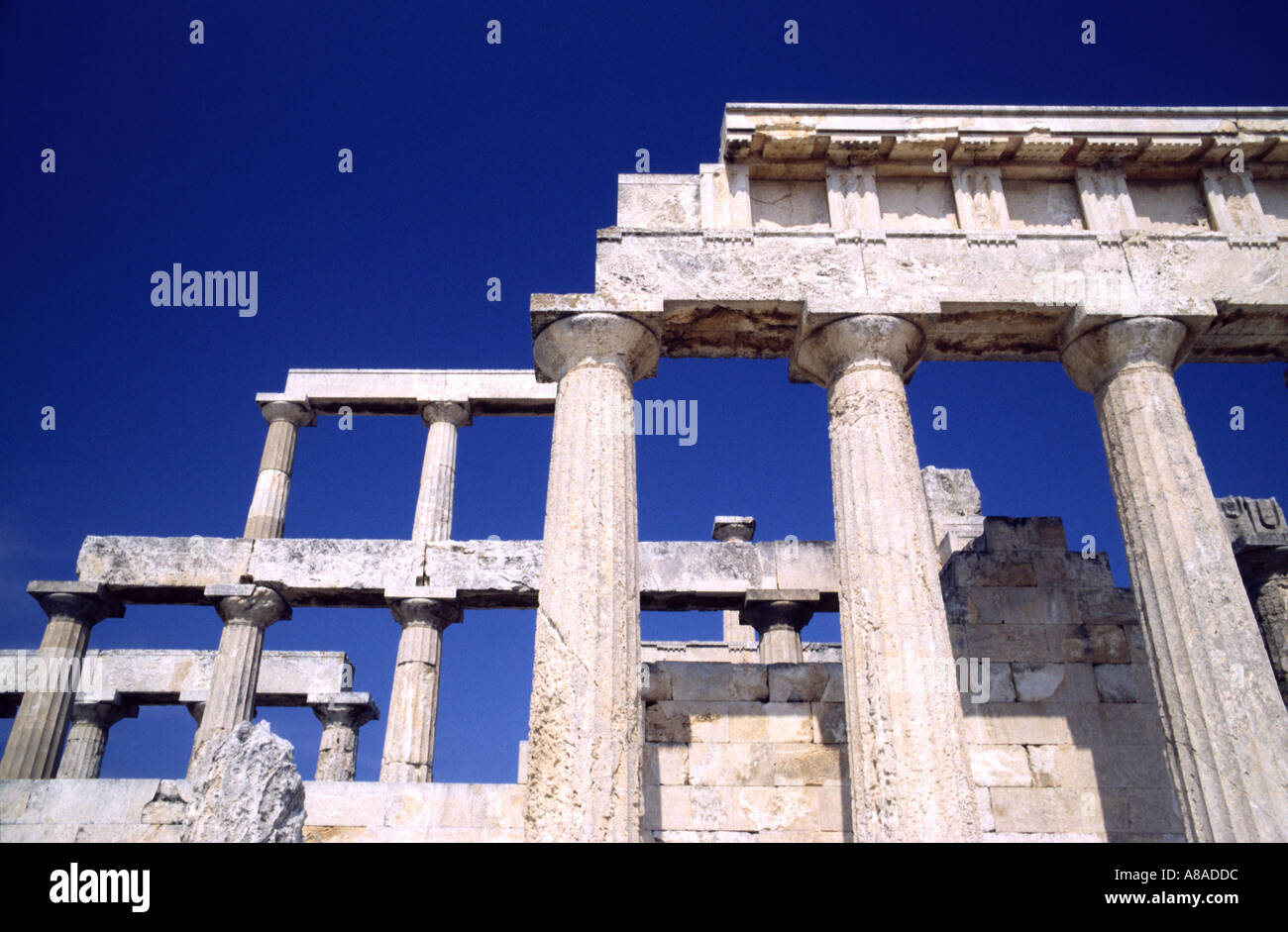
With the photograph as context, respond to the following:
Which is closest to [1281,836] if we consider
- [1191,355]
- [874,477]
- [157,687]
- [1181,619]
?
[1181,619]

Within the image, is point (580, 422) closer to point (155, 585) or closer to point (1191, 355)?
point (1191, 355)

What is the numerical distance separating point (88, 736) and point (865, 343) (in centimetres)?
2339

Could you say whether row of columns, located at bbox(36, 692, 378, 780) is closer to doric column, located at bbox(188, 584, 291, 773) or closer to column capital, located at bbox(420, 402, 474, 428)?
doric column, located at bbox(188, 584, 291, 773)

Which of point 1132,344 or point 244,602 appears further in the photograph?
point 244,602

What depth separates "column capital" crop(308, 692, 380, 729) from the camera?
Result: 80.4 ft

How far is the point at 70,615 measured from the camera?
2033 cm

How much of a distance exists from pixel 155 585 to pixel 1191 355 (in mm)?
19558

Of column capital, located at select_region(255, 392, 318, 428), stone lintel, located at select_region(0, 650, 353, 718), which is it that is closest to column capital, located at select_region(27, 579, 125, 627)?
stone lintel, located at select_region(0, 650, 353, 718)

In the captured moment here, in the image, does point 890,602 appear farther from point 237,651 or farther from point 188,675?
point 188,675

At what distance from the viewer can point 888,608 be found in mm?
9289

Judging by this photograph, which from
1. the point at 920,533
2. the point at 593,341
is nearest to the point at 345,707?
the point at 593,341

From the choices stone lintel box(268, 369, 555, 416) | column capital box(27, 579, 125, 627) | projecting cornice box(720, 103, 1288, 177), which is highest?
stone lintel box(268, 369, 555, 416)

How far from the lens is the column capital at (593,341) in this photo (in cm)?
Result: 1081

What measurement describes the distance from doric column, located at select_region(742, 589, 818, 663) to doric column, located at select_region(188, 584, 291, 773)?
10.0m
